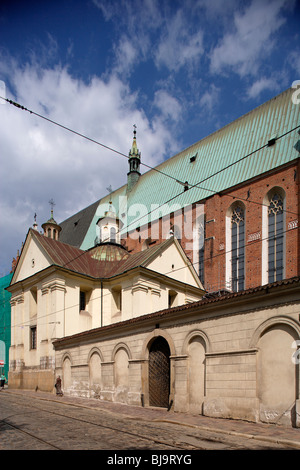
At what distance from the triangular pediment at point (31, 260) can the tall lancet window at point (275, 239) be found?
16.6 m

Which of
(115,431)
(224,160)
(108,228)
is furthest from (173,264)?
(115,431)

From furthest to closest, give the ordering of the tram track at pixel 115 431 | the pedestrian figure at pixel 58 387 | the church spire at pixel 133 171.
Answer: the church spire at pixel 133 171, the pedestrian figure at pixel 58 387, the tram track at pixel 115 431

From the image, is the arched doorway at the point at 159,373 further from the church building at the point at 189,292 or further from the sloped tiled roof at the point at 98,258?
the sloped tiled roof at the point at 98,258

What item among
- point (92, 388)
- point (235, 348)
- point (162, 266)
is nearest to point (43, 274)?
point (162, 266)

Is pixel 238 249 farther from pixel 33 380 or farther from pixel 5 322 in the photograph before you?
pixel 5 322

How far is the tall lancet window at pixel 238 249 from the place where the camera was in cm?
3234

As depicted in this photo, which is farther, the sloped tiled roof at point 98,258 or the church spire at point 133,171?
the church spire at point 133,171

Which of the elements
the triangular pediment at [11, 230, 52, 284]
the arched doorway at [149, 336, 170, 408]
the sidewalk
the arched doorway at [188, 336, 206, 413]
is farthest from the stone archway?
the triangular pediment at [11, 230, 52, 284]

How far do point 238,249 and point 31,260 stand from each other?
16.9 metres

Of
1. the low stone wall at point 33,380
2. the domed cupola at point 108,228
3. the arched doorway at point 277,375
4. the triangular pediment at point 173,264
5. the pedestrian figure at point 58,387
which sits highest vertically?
the domed cupola at point 108,228

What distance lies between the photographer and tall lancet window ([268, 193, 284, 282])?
29766mm

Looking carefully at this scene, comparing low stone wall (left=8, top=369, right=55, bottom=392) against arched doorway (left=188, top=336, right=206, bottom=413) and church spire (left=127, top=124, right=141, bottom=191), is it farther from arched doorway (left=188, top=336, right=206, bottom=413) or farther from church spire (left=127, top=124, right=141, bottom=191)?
church spire (left=127, top=124, right=141, bottom=191)

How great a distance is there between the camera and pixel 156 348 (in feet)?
56.5

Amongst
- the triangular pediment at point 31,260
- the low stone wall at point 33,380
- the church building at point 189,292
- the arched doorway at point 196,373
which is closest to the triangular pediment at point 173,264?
the church building at point 189,292
